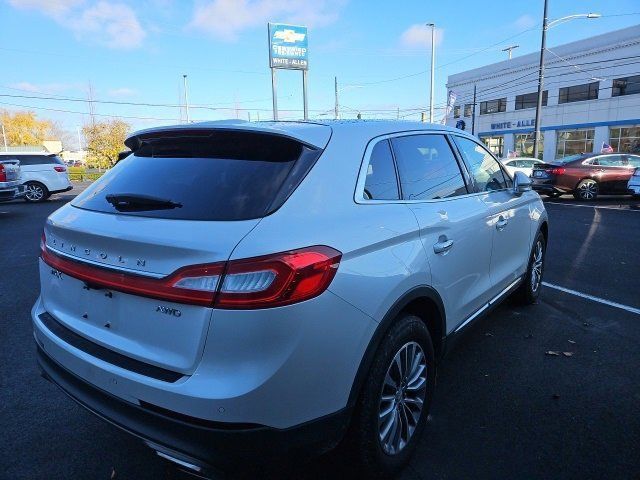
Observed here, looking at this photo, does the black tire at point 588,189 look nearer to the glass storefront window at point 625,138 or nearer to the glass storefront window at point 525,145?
the glass storefront window at point 625,138

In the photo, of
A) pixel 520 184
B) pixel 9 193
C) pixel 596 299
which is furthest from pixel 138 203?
pixel 9 193

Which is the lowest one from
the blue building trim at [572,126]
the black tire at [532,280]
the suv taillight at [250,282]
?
the black tire at [532,280]

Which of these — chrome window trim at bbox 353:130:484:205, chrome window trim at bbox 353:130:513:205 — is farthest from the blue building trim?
chrome window trim at bbox 353:130:484:205

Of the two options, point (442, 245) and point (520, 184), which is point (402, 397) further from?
point (520, 184)

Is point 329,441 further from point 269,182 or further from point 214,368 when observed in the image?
point 269,182

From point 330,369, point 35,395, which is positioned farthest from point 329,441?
point 35,395

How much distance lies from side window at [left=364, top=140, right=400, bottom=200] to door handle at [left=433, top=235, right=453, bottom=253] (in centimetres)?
36

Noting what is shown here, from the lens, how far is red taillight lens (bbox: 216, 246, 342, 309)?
1.71 metres

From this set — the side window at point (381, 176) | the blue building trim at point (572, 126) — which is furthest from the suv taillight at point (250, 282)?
the blue building trim at point (572, 126)

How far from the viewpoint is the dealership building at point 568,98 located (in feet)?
108

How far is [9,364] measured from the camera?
3666 millimetres

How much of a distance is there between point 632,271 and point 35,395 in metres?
6.80

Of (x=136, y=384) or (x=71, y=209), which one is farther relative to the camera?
(x=71, y=209)

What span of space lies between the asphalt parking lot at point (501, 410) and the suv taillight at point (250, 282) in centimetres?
96
